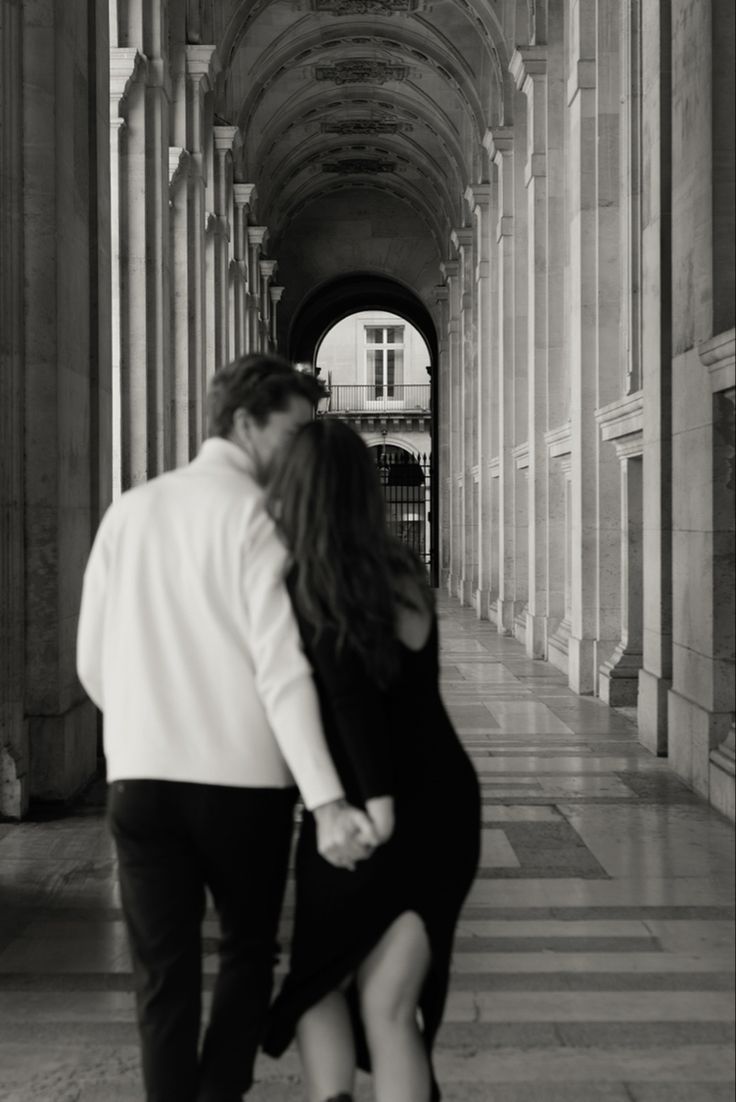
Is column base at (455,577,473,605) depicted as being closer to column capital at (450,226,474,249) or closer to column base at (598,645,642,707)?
column capital at (450,226,474,249)

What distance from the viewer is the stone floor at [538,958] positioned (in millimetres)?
4055

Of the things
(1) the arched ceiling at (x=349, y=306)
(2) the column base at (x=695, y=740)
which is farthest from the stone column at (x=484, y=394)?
(1) the arched ceiling at (x=349, y=306)

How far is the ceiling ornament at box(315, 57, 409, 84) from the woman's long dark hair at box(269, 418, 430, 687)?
30.1 m

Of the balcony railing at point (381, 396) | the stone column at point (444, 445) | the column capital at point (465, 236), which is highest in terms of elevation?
the balcony railing at point (381, 396)

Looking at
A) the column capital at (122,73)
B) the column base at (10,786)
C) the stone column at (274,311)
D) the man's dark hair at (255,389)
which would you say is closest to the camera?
the man's dark hair at (255,389)

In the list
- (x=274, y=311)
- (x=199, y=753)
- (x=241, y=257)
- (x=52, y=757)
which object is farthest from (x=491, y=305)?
(x=199, y=753)

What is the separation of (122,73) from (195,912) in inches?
502

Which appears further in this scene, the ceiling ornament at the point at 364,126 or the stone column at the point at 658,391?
the ceiling ornament at the point at 364,126

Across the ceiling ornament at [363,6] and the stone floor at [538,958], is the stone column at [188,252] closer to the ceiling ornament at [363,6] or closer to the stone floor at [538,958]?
the ceiling ornament at [363,6]

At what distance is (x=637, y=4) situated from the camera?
12602 millimetres

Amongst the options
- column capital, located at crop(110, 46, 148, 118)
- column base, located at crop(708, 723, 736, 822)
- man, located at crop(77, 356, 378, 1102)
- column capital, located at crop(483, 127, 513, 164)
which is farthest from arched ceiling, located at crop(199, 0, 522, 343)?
man, located at crop(77, 356, 378, 1102)

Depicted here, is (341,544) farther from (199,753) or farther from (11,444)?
(11,444)

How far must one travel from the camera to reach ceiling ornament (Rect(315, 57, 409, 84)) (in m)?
31.2

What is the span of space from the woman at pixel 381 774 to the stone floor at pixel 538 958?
109 cm
